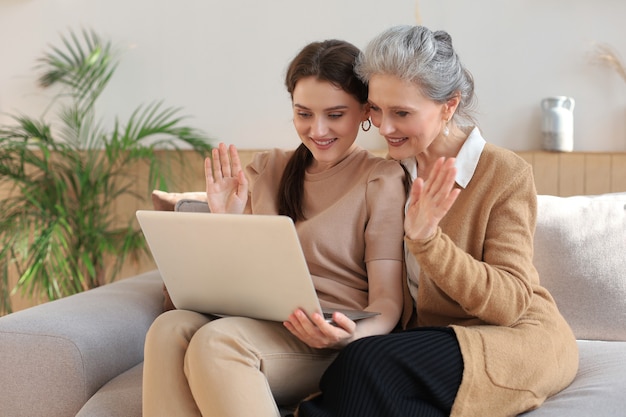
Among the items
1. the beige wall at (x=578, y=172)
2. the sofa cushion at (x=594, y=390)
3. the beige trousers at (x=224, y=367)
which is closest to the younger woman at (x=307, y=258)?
the beige trousers at (x=224, y=367)

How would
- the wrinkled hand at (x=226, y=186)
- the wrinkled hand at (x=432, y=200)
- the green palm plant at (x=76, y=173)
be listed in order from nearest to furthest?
the wrinkled hand at (x=432, y=200) → the wrinkled hand at (x=226, y=186) → the green palm plant at (x=76, y=173)

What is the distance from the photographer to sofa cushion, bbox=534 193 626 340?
219cm

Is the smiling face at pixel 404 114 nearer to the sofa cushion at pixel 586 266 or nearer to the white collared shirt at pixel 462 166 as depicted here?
the white collared shirt at pixel 462 166

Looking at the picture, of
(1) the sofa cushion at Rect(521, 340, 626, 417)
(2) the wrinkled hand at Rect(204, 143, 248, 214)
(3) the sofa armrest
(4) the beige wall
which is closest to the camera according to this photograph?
(1) the sofa cushion at Rect(521, 340, 626, 417)

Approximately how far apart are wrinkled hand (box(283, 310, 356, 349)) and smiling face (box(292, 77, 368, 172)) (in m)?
0.49

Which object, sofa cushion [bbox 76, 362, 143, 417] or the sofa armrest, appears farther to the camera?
the sofa armrest

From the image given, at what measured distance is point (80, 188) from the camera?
377 cm

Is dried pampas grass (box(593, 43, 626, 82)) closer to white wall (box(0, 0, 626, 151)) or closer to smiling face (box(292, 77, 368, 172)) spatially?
white wall (box(0, 0, 626, 151))

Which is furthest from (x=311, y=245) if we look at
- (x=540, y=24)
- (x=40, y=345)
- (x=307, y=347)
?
(x=540, y=24)

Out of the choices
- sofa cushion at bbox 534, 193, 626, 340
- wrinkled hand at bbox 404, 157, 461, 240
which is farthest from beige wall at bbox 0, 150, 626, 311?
wrinkled hand at bbox 404, 157, 461, 240

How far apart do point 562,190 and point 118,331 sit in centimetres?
173

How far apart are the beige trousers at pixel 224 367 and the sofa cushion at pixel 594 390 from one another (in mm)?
475

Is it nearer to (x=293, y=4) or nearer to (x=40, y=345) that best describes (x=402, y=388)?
(x=40, y=345)

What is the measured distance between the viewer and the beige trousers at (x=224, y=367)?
1607mm
